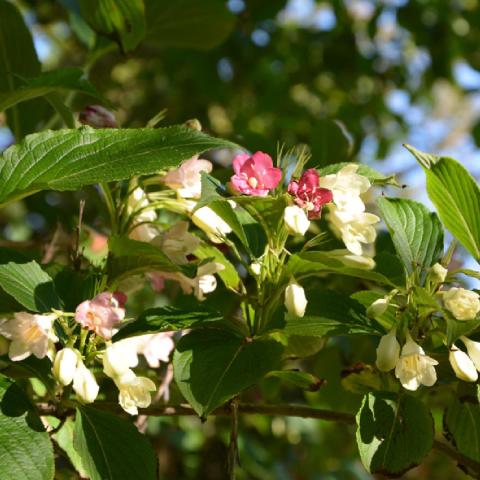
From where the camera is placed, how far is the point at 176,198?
104 centimetres

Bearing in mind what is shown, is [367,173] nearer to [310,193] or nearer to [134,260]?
[310,193]

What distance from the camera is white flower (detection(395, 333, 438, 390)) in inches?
34.7

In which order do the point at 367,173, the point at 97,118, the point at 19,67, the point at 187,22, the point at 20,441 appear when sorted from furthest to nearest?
the point at 187,22 → the point at 19,67 → the point at 97,118 → the point at 367,173 → the point at 20,441

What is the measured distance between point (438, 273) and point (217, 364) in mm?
252

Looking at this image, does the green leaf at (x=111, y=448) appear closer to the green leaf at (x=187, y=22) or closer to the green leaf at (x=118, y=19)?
the green leaf at (x=118, y=19)

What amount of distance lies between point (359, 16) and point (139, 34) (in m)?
2.32

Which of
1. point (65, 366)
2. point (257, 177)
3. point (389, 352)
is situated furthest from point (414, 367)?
point (65, 366)

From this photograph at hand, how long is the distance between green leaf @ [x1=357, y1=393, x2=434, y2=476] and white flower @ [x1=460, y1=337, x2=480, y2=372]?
0.27 feet

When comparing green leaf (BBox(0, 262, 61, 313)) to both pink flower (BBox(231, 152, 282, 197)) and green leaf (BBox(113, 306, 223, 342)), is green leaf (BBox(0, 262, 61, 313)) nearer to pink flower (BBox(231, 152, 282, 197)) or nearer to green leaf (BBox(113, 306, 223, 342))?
green leaf (BBox(113, 306, 223, 342))

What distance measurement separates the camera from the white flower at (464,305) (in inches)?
33.8

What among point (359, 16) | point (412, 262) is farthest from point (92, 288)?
point (359, 16)

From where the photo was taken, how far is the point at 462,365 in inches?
34.9

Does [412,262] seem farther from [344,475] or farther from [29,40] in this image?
[344,475]

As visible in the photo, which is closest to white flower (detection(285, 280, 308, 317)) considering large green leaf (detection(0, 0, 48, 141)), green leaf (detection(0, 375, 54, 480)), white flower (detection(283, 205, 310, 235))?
white flower (detection(283, 205, 310, 235))
